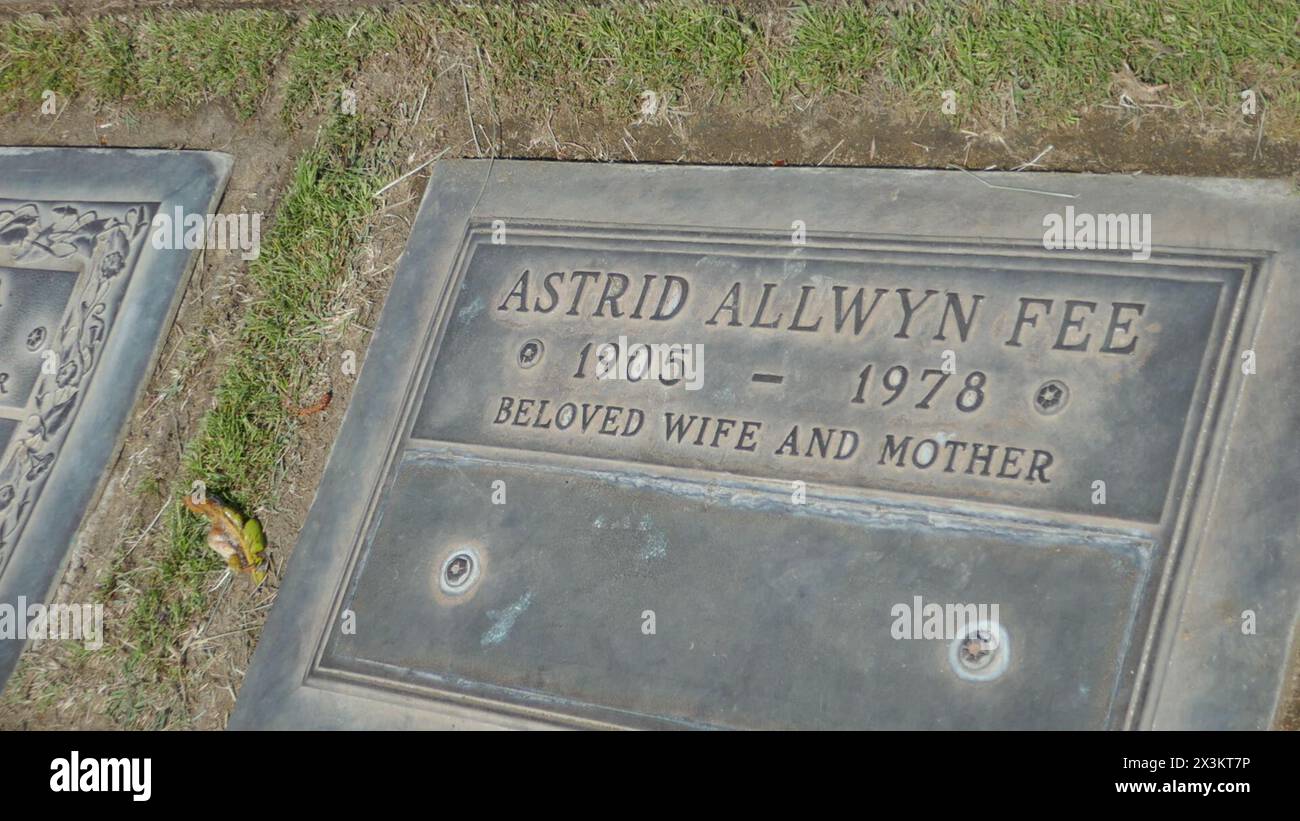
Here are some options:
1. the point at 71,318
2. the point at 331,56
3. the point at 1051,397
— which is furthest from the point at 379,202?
the point at 1051,397

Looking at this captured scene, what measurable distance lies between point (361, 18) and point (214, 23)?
1.92ft

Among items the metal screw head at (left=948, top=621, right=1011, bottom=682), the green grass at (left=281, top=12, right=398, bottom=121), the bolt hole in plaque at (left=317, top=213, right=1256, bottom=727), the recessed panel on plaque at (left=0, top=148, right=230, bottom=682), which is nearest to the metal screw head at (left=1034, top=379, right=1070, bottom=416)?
the bolt hole in plaque at (left=317, top=213, right=1256, bottom=727)

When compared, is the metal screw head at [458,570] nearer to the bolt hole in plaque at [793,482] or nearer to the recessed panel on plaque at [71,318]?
the bolt hole in plaque at [793,482]

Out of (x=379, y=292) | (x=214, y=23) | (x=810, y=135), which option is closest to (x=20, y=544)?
(x=379, y=292)

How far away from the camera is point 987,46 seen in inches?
110

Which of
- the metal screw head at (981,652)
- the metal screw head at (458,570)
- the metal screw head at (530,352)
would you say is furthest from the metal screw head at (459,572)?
the metal screw head at (981,652)

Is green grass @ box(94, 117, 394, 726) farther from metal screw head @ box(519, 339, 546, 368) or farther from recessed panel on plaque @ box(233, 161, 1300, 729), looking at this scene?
metal screw head @ box(519, 339, 546, 368)

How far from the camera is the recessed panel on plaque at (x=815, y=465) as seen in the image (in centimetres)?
218

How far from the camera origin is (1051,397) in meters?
2.34

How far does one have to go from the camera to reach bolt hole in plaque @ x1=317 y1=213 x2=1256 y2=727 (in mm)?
2232

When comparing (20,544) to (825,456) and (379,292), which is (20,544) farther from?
(825,456)
